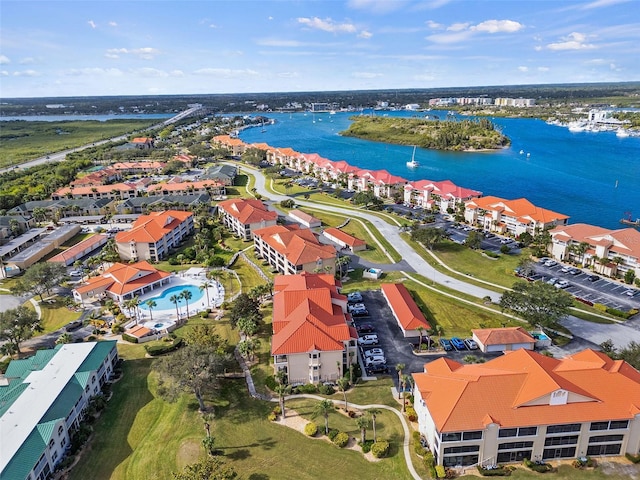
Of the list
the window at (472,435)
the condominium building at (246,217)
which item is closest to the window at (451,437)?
the window at (472,435)

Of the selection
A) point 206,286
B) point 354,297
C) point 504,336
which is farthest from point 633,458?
point 206,286

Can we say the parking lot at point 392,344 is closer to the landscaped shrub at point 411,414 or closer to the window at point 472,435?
the landscaped shrub at point 411,414

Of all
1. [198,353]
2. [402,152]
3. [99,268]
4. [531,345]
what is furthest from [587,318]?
[402,152]

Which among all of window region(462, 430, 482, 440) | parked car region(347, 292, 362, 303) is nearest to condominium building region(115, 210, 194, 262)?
parked car region(347, 292, 362, 303)

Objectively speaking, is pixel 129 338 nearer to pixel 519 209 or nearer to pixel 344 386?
pixel 344 386

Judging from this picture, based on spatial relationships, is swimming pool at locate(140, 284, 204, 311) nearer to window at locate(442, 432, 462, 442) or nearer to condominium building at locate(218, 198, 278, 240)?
condominium building at locate(218, 198, 278, 240)

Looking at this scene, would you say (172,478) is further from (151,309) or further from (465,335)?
(465,335)
